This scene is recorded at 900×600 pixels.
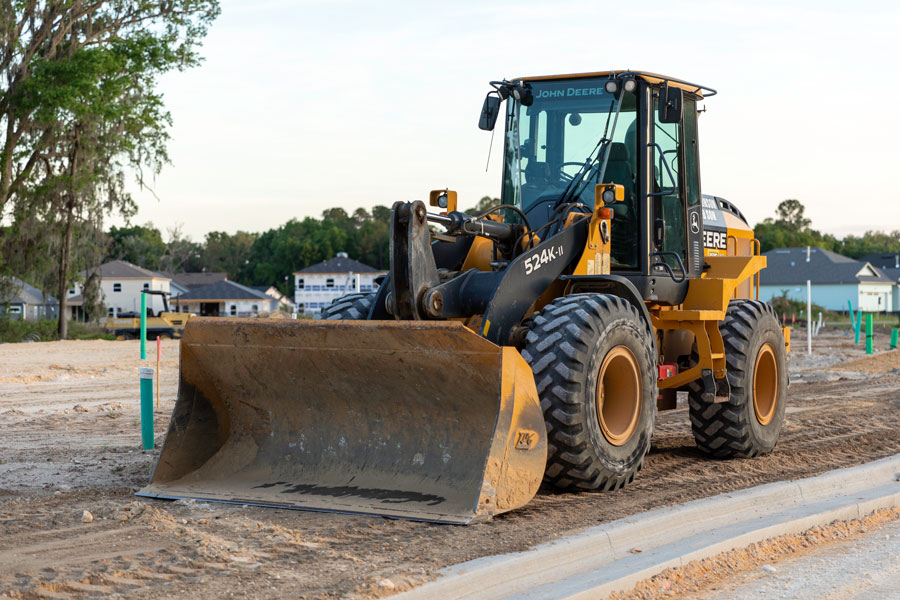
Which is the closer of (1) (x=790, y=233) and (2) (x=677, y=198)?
(2) (x=677, y=198)

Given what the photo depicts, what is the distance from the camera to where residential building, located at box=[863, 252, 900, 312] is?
87.4 m

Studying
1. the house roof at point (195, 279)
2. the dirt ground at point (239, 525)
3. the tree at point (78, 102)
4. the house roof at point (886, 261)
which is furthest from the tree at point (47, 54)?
the house roof at point (886, 261)

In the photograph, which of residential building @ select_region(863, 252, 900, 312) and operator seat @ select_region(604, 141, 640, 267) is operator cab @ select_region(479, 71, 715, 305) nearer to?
operator seat @ select_region(604, 141, 640, 267)

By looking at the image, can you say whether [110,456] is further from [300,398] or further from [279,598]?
[279,598]

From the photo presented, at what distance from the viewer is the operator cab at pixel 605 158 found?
27.5 feet

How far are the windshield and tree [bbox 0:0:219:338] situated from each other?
27989mm

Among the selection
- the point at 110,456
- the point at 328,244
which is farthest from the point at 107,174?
the point at 328,244

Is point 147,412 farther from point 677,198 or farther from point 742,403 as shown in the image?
point 742,403

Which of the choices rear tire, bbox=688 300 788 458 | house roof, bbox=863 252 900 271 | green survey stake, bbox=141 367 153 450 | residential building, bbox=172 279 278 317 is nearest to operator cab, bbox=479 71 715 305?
rear tire, bbox=688 300 788 458

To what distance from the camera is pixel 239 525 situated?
235 inches

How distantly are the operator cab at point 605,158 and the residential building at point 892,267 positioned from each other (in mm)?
86052

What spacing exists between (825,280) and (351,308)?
77.8 metres

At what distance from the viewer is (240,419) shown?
24.4ft

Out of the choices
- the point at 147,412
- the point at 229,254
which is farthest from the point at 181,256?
the point at 147,412
